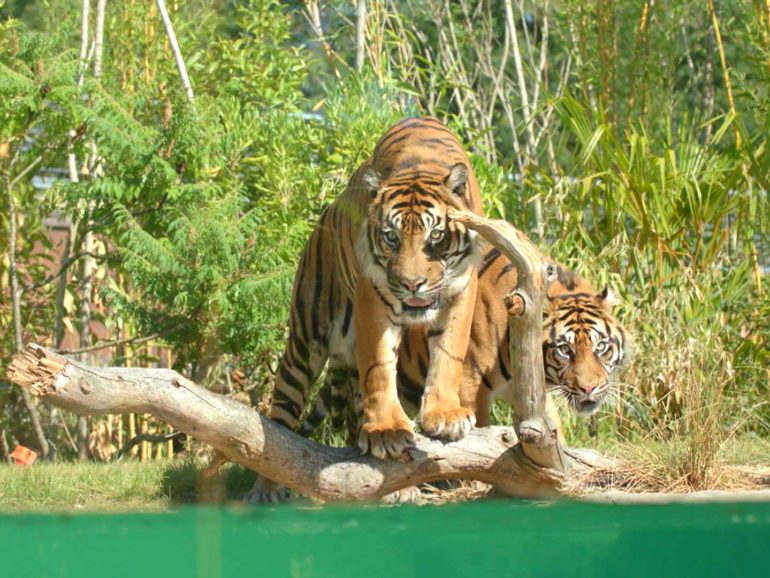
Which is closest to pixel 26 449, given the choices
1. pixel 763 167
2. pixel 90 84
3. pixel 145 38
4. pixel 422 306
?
pixel 90 84

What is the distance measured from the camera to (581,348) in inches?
197

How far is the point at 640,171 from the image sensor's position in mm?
7562

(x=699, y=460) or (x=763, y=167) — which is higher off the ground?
(x=763, y=167)

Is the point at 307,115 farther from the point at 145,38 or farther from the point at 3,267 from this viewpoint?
the point at 3,267

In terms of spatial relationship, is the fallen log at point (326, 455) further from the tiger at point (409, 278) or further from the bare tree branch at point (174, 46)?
the bare tree branch at point (174, 46)

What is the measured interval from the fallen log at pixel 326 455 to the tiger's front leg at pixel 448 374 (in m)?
0.08

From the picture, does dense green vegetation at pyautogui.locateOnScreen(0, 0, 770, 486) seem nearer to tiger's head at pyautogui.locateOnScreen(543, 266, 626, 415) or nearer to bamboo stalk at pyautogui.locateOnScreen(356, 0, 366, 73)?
bamboo stalk at pyautogui.locateOnScreen(356, 0, 366, 73)

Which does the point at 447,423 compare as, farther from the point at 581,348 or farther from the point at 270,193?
the point at 270,193

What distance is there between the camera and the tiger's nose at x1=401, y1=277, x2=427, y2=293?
4551 mm

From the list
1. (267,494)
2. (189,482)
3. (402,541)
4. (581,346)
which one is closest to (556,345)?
(581,346)

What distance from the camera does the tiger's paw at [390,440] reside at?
4508 mm

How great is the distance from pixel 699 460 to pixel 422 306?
177cm

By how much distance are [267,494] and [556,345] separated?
171 cm

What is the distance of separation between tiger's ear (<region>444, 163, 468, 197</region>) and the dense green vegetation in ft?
6.00
